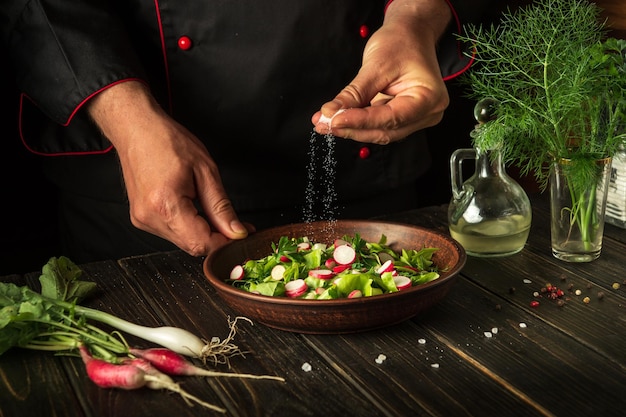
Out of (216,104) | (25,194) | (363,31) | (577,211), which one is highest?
(363,31)

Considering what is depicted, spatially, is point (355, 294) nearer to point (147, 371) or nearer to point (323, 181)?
point (147, 371)

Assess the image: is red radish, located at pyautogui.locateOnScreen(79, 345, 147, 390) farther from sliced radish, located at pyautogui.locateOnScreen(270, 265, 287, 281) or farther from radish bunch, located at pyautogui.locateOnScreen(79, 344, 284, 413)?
sliced radish, located at pyautogui.locateOnScreen(270, 265, 287, 281)

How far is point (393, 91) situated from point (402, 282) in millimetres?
552

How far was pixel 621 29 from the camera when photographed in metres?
2.49

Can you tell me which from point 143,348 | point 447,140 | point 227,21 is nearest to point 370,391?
point 143,348

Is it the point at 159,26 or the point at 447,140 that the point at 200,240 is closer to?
the point at 159,26

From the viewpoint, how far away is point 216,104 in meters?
1.96

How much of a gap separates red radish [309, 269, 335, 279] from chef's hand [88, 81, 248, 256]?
235 millimetres

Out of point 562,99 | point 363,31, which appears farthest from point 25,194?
point 562,99

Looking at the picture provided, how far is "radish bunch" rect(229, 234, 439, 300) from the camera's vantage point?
50.3 inches

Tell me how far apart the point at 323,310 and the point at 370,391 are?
0.49ft

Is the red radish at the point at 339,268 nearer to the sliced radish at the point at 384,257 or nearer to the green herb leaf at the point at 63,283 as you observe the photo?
the sliced radish at the point at 384,257

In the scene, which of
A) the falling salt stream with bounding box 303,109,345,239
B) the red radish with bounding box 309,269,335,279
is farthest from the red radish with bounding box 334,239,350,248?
the falling salt stream with bounding box 303,109,345,239

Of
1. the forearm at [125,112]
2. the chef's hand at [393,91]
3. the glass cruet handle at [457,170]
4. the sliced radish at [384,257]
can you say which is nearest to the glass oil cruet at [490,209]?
the glass cruet handle at [457,170]
